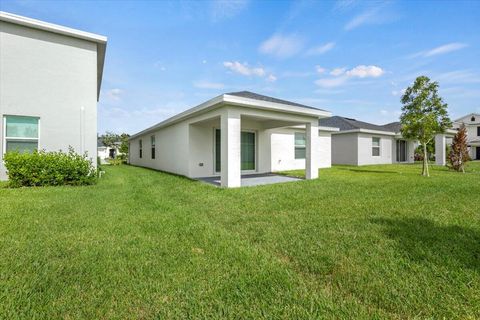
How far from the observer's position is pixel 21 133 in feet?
27.3

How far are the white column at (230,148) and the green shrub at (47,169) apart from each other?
15.9ft

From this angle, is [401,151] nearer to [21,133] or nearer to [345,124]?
[345,124]

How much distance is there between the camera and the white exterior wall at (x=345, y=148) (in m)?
19.3

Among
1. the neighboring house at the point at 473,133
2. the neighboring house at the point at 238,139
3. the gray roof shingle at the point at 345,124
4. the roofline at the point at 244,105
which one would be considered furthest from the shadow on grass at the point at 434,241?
the neighboring house at the point at 473,133

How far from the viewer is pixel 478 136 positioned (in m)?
33.5

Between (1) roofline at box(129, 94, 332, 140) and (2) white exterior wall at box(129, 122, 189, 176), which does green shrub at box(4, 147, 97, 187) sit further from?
(1) roofline at box(129, 94, 332, 140)

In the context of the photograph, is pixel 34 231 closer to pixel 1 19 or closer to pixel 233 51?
pixel 1 19

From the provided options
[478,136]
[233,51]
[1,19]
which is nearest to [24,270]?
[1,19]

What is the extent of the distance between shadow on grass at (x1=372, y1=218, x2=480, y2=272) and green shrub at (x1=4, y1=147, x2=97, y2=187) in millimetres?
8809

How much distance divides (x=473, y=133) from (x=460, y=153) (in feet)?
97.2

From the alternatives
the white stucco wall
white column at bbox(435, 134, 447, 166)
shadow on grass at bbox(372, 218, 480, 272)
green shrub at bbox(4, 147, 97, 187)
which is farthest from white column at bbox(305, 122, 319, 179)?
white column at bbox(435, 134, 447, 166)

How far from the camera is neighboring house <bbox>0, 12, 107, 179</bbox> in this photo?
8078mm

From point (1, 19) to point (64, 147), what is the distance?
450 centimetres

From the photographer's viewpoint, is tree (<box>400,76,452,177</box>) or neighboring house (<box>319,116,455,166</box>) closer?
tree (<box>400,76,452,177</box>)
